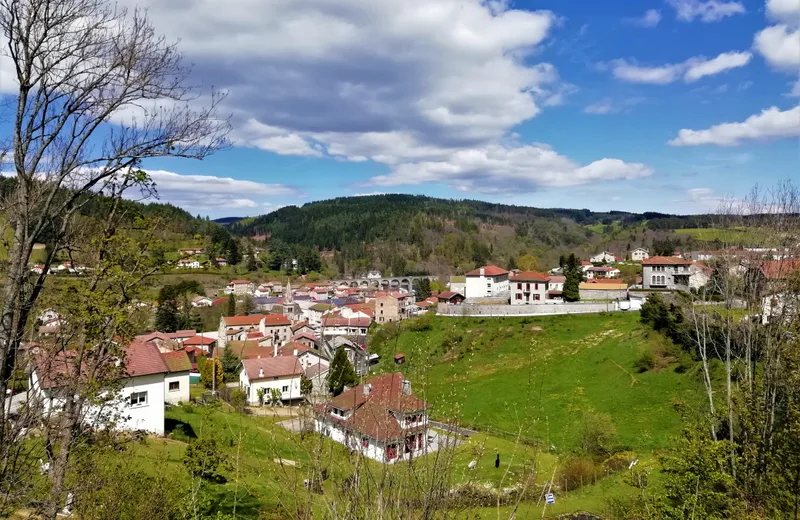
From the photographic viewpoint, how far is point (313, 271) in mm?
119312

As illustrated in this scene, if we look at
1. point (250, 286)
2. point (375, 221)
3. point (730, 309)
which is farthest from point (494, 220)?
point (730, 309)

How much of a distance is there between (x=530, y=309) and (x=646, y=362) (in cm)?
1781

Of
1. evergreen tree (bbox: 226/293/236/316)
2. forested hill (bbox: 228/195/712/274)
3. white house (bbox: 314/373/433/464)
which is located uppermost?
forested hill (bbox: 228/195/712/274)

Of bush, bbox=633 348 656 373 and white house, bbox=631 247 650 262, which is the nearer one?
bush, bbox=633 348 656 373

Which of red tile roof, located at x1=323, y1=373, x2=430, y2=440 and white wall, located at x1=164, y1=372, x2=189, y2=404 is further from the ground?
red tile roof, located at x1=323, y1=373, x2=430, y2=440

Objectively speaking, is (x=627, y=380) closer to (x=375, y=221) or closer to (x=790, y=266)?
(x=790, y=266)

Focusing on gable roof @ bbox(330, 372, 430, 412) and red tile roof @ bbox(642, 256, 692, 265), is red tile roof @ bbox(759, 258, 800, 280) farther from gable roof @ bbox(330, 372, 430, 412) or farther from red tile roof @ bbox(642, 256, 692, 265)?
red tile roof @ bbox(642, 256, 692, 265)

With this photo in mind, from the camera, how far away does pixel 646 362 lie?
1073 inches

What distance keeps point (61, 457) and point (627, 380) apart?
2744 centimetres

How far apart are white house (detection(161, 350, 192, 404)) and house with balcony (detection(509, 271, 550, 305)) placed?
3464cm

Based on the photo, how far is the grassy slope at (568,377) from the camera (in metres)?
21.2

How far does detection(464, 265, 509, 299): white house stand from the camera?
61.0m

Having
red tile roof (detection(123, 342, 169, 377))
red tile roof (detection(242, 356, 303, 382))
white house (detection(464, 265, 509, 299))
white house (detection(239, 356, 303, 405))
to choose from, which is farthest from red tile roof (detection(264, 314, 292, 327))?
red tile roof (detection(123, 342, 169, 377))

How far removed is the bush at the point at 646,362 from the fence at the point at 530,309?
15217 mm
